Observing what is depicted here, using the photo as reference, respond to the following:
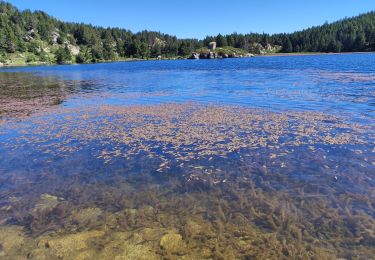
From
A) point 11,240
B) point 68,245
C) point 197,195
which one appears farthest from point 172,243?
point 11,240

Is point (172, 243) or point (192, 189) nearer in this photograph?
point (172, 243)

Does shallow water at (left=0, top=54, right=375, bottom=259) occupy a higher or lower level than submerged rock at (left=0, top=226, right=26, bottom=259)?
higher

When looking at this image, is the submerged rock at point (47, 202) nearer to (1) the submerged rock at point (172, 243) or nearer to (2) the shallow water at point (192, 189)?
(2) the shallow water at point (192, 189)

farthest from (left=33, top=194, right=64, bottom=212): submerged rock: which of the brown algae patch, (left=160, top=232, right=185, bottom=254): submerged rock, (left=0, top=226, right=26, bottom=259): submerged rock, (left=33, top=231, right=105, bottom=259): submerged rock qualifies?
(left=160, top=232, right=185, bottom=254): submerged rock

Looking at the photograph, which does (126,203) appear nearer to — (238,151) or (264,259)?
(264,259)

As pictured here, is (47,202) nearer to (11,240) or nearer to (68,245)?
(11,240)

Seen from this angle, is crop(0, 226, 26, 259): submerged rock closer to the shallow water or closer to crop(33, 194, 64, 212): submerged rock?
the shallow water

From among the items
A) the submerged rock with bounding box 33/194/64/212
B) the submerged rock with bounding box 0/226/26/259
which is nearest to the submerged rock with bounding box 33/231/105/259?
the submerged rock with bounding box 0/226/26/259

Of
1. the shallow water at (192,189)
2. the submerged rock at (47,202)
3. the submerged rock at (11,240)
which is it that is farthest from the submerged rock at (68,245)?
the submerged rock at (47,202)

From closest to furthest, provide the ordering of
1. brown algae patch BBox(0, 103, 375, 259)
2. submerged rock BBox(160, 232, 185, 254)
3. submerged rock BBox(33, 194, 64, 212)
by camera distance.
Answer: submerged rock BBox(160, 232, 185, 254) → brown algae patch BBox(0, 103, 375, 259) → submerged rock BBox(33, 194, 64, 212)

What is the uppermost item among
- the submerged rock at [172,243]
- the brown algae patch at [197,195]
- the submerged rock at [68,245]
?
the brown algae patch at [197,195]

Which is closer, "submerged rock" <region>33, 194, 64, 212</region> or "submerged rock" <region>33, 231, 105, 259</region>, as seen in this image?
"submerged rock" <region>33, 231, 105, 259</region>

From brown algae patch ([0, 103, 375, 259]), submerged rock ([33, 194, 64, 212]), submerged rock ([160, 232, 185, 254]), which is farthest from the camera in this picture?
submerged rock ([33, 194, 64, 212])

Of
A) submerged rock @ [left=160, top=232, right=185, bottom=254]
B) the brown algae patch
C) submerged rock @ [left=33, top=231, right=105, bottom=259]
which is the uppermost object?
the brown algae patch
